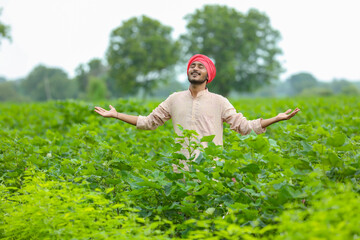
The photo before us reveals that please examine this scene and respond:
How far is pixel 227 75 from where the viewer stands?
43.1m

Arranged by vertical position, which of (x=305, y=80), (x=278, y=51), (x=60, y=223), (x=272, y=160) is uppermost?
(x=305, y=80)

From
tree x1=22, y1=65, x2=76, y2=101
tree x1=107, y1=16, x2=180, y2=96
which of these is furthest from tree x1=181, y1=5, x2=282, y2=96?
tree x1=22, y1=65, x2=76, y2=101

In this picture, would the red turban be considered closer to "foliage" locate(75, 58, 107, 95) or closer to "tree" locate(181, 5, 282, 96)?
"tree" locate(181, 5, 282, 96)

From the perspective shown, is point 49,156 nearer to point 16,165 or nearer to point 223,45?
point 16,165

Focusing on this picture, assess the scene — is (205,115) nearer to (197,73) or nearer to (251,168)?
(197,73)

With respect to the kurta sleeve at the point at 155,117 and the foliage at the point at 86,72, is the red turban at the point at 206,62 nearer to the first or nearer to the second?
the kurta sleeve at the point at 155,117

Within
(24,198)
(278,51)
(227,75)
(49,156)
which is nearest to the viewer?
(24,198)

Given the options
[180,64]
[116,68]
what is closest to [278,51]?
[180,64]

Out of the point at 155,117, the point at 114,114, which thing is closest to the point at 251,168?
the point at 155,117

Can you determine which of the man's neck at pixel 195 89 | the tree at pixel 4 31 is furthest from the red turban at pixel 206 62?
the tree at pixel 4 31

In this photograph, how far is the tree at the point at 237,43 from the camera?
45156mm

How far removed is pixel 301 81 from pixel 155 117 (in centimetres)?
11398

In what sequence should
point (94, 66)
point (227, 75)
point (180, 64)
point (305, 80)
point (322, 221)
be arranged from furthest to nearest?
point (305, 80) → point (94, 66) → point (180, 64) → point (227, 75) → point (322, 221)

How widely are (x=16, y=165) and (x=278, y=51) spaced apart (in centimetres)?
4483
